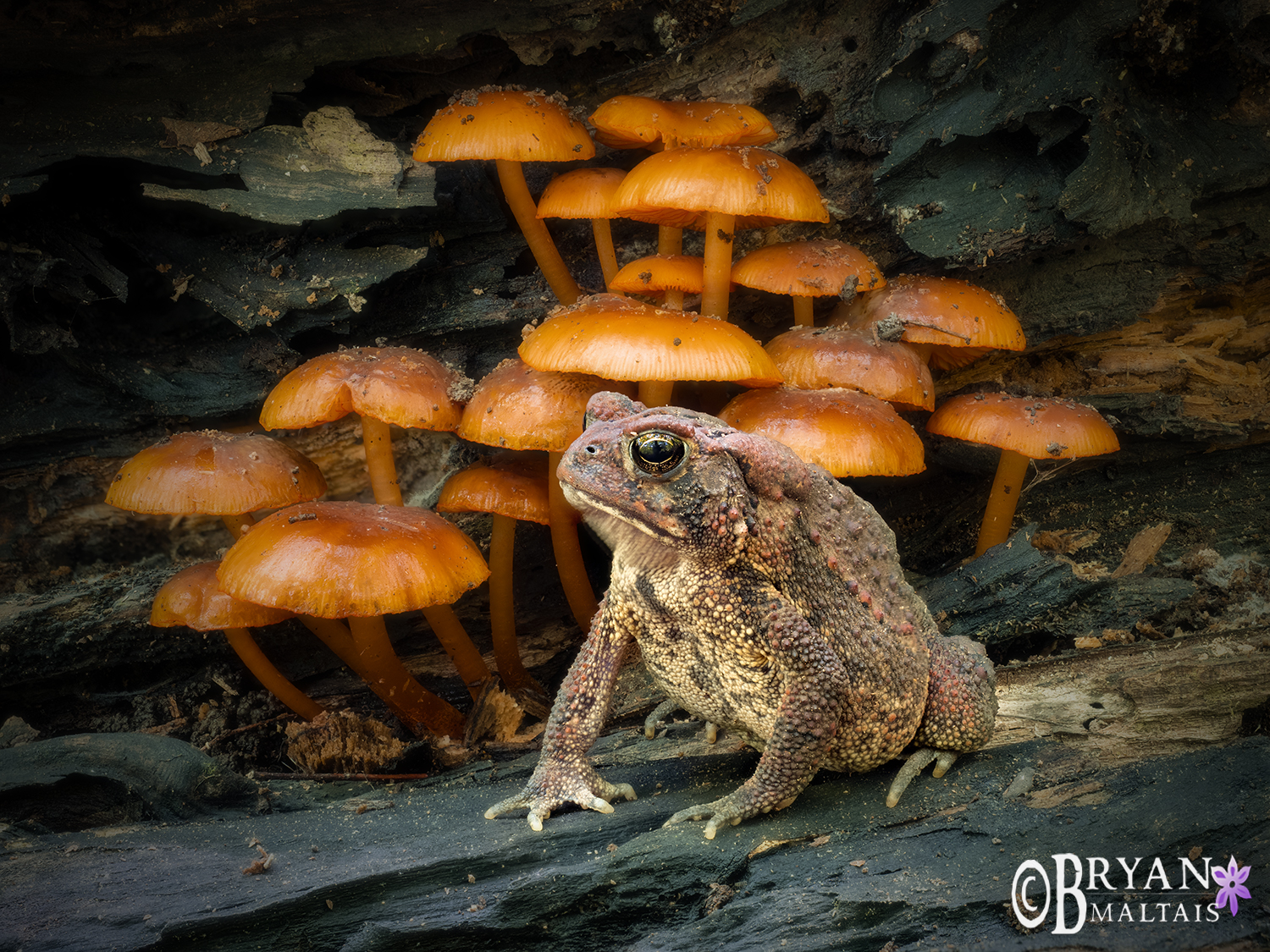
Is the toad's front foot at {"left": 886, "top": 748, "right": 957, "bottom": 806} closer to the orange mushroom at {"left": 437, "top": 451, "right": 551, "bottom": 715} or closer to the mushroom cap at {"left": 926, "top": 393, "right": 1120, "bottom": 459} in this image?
the mushroom cap at {"left": 926, "top": 393, "right": 1120, "bottom": 459}

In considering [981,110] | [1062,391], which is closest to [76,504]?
[981,110]

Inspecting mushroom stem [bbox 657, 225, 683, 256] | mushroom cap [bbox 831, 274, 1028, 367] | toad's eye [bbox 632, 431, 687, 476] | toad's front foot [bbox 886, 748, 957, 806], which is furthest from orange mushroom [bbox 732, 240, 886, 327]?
toad's front foot [bbox 886, 748, 957, 806]

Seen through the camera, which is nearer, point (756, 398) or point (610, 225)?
point (756, 398)

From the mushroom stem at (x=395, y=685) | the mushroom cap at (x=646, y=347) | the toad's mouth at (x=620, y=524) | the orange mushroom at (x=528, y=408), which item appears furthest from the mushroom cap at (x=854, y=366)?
the mushroom stem at (x=395, y=685)

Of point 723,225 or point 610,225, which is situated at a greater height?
point 610,225

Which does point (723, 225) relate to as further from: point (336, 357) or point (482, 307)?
point (336, 357)

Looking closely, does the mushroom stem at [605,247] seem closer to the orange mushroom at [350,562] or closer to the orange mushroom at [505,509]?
the orange mushroom at [505,509]

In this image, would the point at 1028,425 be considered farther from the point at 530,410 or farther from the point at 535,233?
the point at 535,233

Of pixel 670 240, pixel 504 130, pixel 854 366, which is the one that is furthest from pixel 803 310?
pixel 504 130
